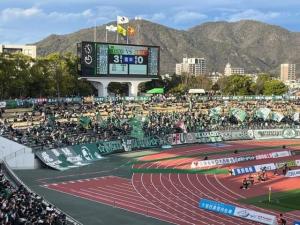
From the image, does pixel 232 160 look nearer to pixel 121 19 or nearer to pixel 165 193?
pixel 165 193

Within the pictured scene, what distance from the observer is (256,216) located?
94.9 ft

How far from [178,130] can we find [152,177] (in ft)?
72.8

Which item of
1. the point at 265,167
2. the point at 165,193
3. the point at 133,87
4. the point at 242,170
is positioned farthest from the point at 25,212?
the point at 133,87

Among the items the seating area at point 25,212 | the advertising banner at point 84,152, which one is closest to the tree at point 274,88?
the advertising banner at point 84,152

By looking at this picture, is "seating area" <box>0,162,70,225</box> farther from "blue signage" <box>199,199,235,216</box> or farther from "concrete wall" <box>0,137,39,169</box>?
"concrete wall" <box>0,137,39,169</box>

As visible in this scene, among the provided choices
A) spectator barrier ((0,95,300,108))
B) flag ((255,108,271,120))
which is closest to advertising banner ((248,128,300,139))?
flag ((255,108,271,120))

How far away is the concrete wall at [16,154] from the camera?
44.2 meters

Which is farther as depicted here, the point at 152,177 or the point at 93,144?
the point at 93,144

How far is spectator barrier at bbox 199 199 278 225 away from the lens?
2805 centimetres

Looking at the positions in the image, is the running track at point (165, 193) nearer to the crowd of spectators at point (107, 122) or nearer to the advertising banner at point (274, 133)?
the crowd of spectators at point (107, 122)

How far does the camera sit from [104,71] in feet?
246

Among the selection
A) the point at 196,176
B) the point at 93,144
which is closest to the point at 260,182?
the point at 196,176

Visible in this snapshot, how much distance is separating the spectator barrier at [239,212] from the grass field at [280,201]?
4461 mm

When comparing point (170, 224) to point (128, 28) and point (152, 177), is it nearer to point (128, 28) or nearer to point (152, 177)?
point (152, 177)
